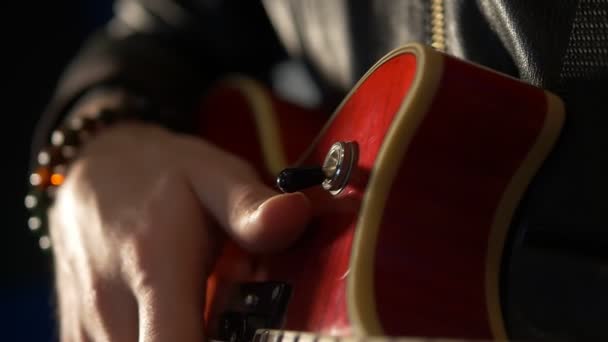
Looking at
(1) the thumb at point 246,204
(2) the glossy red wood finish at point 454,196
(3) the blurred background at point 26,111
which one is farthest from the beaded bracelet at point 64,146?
(3) the blurred background at point 26,111

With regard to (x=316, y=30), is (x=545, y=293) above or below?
below

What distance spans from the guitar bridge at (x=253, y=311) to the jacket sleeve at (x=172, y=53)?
32 centimetres

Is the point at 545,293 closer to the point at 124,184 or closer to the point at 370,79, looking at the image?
the point at 370,79

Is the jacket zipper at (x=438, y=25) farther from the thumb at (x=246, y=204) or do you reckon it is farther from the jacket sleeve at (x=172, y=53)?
the jacket sleeve at (x=172, y=53)

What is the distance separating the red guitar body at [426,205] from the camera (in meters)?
0.33

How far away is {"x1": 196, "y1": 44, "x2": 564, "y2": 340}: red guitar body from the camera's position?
0.33 meters

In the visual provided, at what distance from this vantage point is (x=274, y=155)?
1.93 feet

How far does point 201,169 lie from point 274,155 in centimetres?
10

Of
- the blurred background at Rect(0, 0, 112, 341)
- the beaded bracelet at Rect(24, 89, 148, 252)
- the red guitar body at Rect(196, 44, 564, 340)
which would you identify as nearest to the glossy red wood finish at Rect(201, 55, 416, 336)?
the red guitar body at Rect(196, 44, 564, 340)

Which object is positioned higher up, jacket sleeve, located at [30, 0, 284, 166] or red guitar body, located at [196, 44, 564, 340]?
jacket sleeve, located at [30, 0, 284, 166]

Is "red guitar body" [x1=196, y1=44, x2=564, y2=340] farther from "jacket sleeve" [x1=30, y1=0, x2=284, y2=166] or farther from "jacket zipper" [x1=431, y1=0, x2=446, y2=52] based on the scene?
"jacket sleeve" [x1=30, y1=0, x2=284, y2=166]

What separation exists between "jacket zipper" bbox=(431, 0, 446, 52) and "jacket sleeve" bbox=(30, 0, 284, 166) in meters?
0.32

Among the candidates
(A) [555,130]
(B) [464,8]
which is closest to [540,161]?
(A) [555,130]

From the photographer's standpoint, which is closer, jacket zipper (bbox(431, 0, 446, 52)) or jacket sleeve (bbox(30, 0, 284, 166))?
jacket zipper (bbox(431, 0, 446, 52))
